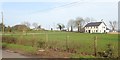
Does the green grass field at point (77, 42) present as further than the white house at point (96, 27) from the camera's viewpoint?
No

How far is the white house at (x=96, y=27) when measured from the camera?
133750 mm

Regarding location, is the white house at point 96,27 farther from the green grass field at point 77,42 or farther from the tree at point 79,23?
the green grass field at point 77,42

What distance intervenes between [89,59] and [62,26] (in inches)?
5623

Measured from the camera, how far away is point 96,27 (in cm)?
13488

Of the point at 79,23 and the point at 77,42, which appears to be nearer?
the point at 77,42

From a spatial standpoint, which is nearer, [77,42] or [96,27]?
[77,42]

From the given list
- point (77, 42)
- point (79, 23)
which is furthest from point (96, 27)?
point (77, 42)

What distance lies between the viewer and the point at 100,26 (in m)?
133

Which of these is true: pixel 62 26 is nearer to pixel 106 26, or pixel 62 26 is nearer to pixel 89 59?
pixel 106 26

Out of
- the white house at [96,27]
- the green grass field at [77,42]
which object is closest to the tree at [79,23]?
the white house at [96,27]

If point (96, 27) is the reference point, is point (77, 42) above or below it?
below

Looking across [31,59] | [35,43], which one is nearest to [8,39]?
[35,43]

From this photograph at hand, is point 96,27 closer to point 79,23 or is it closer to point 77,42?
point 79,23

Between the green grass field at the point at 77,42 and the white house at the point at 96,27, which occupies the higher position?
the white house at the point at 96,27
